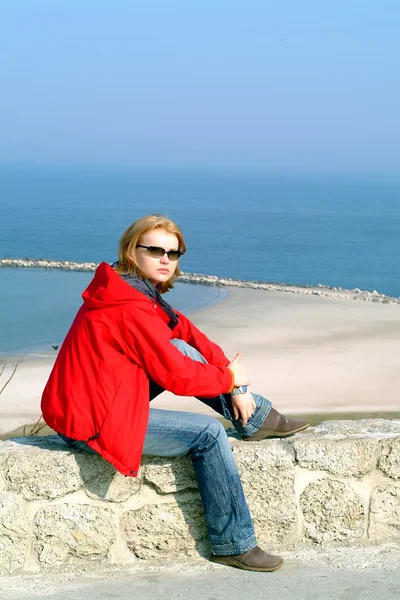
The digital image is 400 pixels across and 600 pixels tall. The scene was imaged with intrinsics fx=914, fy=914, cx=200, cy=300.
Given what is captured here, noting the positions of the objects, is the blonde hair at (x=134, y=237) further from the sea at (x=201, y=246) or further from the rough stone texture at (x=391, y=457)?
the sea at (x=201, y=246)

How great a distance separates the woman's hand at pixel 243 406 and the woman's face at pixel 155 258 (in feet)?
1.96

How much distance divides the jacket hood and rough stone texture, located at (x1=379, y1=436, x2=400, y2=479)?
4.12 feet

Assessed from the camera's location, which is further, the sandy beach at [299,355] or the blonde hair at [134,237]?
the sandy beach at [299,355]

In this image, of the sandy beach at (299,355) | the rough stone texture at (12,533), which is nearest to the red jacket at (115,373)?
the rough stone texture at (12,533)

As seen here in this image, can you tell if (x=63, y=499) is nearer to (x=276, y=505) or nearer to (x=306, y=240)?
(x=276, y=505)

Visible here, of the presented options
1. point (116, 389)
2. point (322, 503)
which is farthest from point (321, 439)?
point (116, 389)

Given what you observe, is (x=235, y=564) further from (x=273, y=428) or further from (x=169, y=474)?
(x=273, y=428)

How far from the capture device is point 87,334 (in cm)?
361

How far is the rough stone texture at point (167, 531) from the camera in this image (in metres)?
3.82

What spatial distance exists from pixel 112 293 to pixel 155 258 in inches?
12.2

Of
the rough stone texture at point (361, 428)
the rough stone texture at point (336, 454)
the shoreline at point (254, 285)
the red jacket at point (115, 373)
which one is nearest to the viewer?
the red jacket at point (115, 373)

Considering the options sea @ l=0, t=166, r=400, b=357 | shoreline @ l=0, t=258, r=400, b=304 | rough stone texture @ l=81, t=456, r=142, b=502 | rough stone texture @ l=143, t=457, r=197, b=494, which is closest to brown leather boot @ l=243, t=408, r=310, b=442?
rough stone texture @ l=143, t=457, r=197, b=494

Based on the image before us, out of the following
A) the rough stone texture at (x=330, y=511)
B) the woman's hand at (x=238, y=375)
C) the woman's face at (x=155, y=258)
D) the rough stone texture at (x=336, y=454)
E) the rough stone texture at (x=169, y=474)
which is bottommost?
the rough stone texture at (x=330, y=511)

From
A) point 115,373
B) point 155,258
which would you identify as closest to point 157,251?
point 155,258
